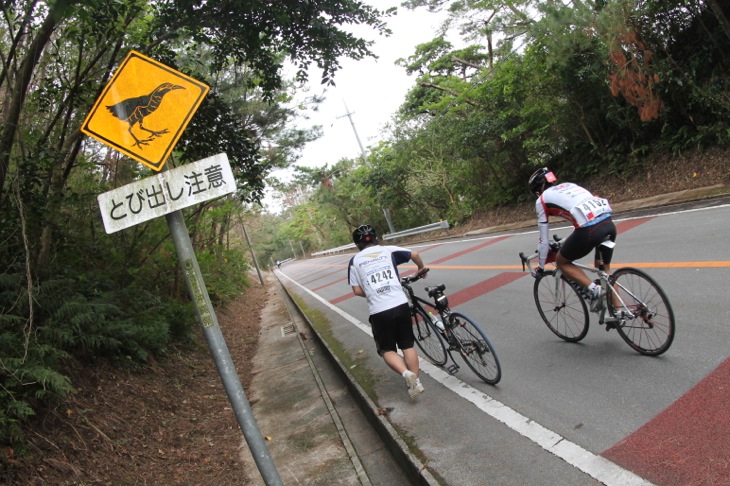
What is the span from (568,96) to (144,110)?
14952 mm

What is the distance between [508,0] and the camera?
14.1m

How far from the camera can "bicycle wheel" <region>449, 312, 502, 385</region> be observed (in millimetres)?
4508

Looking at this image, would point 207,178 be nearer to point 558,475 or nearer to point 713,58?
point 558,475

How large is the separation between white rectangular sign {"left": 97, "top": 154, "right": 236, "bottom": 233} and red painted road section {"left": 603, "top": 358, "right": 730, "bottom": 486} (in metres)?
2.90

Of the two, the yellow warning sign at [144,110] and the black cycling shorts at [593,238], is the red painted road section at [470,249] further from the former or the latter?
the yellow warning sign at [144,110]

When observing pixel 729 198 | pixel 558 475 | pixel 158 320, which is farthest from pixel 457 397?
pixel 729 198

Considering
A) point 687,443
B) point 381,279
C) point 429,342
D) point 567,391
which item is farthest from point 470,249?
point 687,443

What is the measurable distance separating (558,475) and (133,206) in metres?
3.00

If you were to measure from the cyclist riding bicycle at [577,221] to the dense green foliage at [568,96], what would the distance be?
964 centimetres

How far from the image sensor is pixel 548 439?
3441 millimetres

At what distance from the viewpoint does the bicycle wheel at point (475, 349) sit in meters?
4.51

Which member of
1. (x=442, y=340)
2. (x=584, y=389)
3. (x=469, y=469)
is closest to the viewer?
(x=469, y=469)

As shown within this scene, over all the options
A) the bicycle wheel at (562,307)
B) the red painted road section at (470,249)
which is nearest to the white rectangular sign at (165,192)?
the bicycle wheel at (562,307)

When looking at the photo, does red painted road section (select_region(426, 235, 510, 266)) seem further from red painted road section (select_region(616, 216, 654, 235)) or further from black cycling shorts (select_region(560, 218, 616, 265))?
black cycling shorts (select_region(560, 218, 616, 265))
